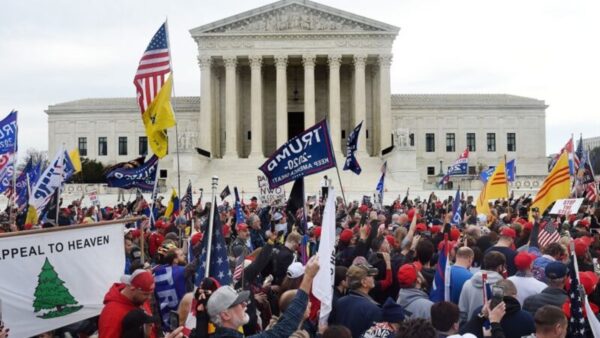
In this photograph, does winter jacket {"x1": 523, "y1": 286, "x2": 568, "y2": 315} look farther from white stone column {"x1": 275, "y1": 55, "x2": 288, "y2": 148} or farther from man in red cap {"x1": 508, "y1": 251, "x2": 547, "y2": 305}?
white stone column {"x1": 275, "y1": 55, "x2": 288, "y2": 148}

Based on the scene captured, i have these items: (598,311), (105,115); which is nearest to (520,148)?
(105,115)

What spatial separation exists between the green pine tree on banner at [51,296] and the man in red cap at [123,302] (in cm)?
77

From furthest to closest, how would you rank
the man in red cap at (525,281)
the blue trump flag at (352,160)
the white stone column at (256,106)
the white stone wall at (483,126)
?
the white stone wall at (483,126)
the white stone column at (256,106)
the blue trump flag at (352,160)
the man in red cap at (525,281)

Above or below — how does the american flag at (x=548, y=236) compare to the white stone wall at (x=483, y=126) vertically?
below

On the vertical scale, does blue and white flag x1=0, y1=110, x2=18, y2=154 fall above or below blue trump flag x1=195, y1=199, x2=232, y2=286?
above

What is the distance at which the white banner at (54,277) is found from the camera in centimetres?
671

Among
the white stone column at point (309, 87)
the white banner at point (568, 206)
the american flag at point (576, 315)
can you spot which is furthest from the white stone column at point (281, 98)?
the american flag at point (576, 315)

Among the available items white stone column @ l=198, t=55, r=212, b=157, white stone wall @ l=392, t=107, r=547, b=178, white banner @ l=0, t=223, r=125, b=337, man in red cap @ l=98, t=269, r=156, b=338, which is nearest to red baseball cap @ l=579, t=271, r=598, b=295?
man in red cap @ l=98, t=269, r=156, b=338

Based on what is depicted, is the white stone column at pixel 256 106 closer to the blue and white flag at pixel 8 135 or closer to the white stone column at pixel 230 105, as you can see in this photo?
the white stone column at pixel 230 105

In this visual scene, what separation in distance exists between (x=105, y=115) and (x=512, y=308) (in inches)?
2717

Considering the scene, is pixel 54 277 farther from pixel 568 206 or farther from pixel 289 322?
pixel 568 206

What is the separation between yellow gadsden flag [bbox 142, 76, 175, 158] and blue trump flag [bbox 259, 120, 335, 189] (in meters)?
2.24

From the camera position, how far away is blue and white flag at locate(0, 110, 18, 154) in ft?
70.9

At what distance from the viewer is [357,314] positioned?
6410mm
